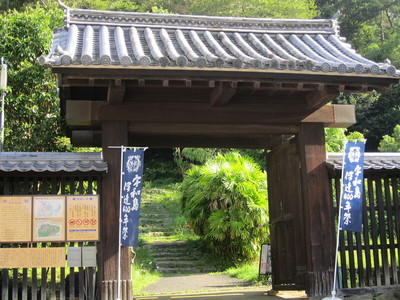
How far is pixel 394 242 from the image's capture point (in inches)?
333

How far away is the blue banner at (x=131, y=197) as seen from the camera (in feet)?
23.6

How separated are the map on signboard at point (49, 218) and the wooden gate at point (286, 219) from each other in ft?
13.8

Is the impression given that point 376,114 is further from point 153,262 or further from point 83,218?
point 83,218

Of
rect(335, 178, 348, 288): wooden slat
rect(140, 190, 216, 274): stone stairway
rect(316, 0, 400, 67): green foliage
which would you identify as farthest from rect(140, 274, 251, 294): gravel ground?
rect(316, 0, 400, 67): green foliage

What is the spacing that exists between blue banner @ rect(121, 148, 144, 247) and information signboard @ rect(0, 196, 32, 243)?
4.66 feet

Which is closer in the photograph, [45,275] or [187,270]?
[45,275]

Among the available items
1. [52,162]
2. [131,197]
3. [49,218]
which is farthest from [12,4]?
[131,197]

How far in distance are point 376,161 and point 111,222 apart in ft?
15.1

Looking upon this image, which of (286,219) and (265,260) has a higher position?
(286,219)

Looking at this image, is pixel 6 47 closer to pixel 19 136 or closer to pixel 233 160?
pixel 19 136

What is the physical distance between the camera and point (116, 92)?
7.15 metres

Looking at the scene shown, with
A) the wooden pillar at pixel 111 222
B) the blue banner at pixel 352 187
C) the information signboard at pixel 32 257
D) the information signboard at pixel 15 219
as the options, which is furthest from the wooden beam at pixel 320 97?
the information signboard at pixel 15 219

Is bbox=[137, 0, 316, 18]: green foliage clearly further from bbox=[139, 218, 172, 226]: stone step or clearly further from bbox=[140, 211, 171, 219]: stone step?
bbox=[139, 218, 172, 226]: stone step

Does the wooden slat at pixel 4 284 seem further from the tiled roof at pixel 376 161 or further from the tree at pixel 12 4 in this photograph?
the tree at pixel 12 4
